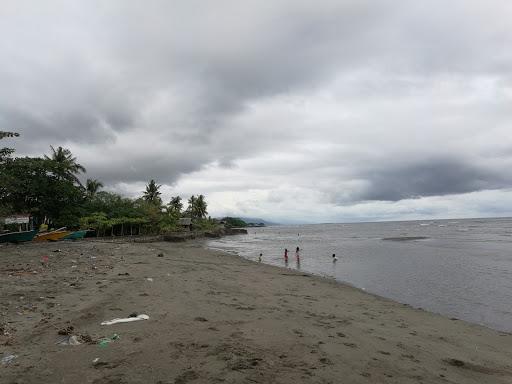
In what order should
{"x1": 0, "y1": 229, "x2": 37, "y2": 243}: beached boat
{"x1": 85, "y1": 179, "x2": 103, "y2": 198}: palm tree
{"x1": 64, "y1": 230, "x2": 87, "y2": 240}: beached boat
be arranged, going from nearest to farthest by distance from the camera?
{"x1": 0, "y1": 229, "x2": 37, "y2": 243}: beached boat → {"x1": 64, "y1": 230, "x2": 87, "y2": 240}: beached boat → {"x1": 85, "y1": 179, "x2": 103, "y2": 198}: palm tree

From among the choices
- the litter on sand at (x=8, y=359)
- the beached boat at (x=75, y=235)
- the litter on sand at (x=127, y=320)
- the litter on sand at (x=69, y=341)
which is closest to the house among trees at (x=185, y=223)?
the beached boat at (x=75, y=235)

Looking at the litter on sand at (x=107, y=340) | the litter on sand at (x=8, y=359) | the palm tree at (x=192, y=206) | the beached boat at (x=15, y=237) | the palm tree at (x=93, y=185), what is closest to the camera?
the litter on sand at (x=8, y=359)

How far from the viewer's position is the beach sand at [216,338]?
4887mm

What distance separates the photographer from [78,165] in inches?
1858

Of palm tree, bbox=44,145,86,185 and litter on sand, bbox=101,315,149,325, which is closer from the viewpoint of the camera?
litter on sand, bbox=101,315,149,325

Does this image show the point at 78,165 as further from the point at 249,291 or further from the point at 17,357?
the point at 17,357

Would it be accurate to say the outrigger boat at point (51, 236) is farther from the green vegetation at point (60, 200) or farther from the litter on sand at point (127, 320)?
the litter on sand at point (127, 320)

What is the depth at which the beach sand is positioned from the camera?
16.0ft

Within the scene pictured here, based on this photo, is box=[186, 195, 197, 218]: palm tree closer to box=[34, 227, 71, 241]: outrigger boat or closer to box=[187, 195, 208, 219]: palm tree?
box=[187, 195, 208, 219]: palm tree

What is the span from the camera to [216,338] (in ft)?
20.5

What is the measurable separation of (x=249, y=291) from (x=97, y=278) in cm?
496

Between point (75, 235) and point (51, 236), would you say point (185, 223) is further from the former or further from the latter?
point (51, 236)

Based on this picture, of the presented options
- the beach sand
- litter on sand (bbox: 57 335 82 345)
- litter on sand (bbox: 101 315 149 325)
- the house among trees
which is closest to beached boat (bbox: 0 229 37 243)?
the beach sand

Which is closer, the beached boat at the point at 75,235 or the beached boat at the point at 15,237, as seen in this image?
the beached boat at the point at 15,237
